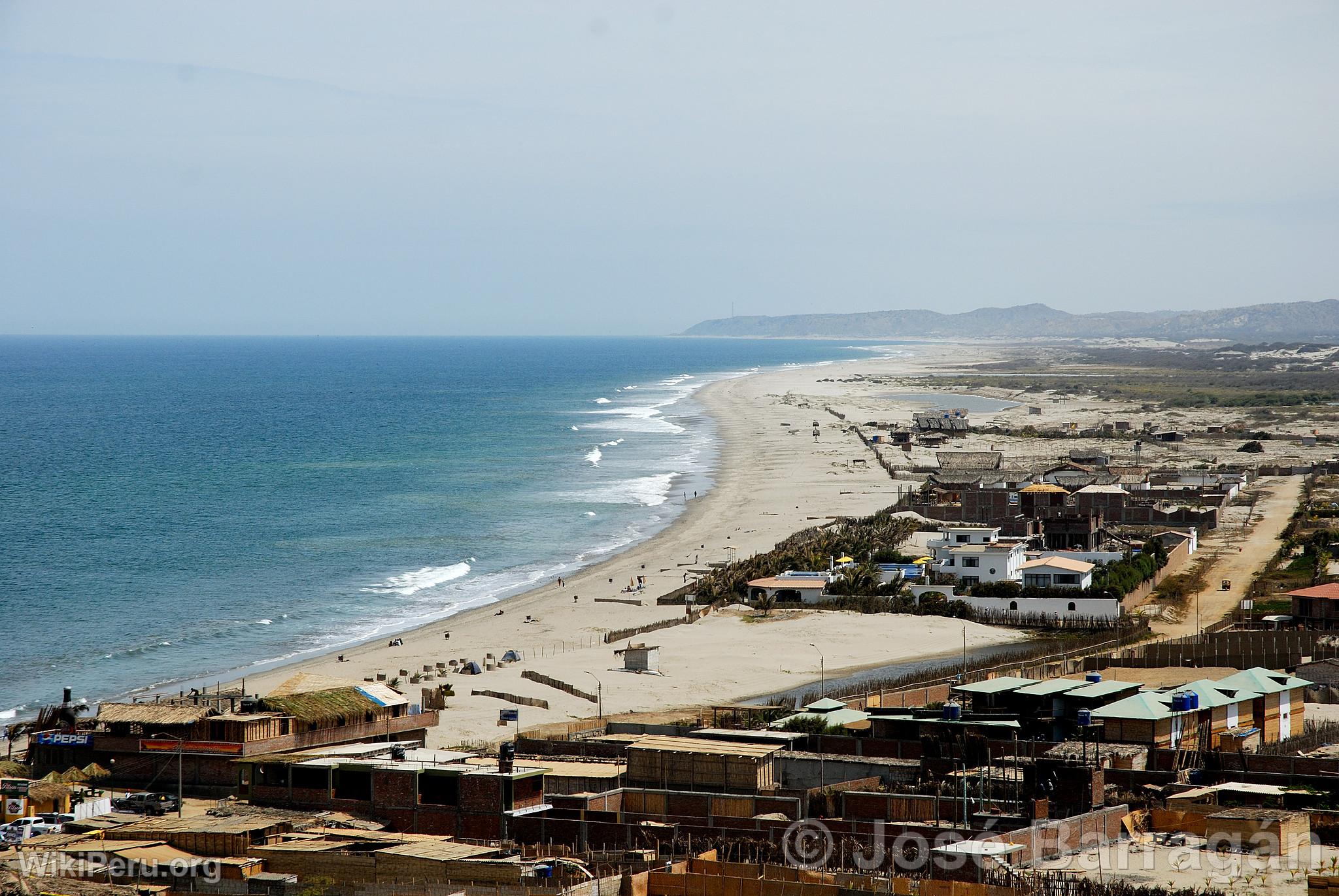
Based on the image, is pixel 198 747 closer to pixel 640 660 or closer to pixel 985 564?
pixel 640 660

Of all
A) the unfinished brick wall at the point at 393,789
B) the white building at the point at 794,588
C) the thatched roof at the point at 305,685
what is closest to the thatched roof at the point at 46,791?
the thatched roof at the point at 305,685

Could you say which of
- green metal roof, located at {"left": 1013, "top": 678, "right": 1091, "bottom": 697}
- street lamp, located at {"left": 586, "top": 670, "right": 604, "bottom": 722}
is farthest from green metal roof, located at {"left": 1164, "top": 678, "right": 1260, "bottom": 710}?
street lamp, located at {"left": 586, "top": 670, "right": 604, "bottom": 722}

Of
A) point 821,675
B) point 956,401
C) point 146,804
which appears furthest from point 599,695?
point 956,401

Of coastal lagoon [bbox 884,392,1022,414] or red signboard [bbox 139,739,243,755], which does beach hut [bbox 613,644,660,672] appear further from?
coastal lagoon [bbox 884,392,1022,414]

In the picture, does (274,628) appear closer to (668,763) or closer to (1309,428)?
(668,763)

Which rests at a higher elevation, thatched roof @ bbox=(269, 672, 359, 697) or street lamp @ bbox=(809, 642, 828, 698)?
thatched roof @ bbox=(269, 672, 359, 697)

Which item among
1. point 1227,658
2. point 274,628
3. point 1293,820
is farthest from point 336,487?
point 1293,820
